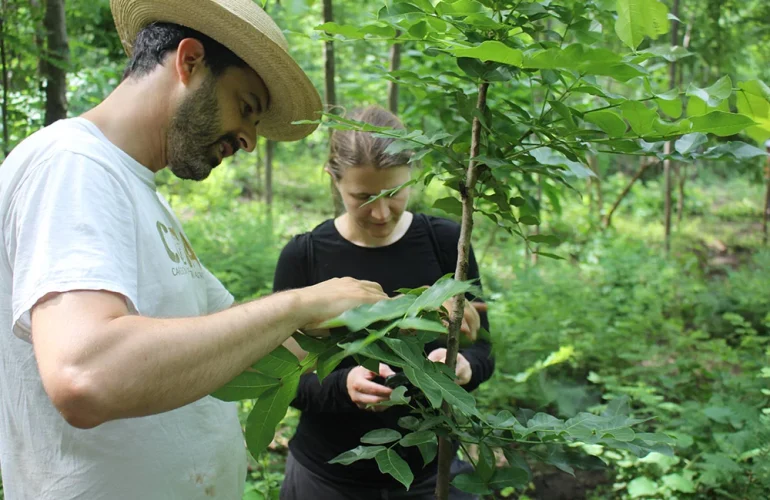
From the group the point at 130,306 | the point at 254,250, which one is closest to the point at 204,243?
the point at 254,250

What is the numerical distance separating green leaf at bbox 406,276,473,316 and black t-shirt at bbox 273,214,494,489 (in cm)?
85

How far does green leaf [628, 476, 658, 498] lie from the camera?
2.82m

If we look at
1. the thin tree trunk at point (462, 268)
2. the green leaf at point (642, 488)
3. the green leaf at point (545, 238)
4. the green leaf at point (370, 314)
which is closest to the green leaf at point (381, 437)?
the thin tree trunk at point (462, 268)

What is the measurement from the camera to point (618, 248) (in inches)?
296

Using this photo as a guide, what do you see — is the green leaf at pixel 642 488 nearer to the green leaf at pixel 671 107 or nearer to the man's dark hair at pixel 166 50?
the green leaf at pixel 671 107

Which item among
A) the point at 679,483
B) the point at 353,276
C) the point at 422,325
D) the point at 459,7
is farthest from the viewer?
the point at 679,483

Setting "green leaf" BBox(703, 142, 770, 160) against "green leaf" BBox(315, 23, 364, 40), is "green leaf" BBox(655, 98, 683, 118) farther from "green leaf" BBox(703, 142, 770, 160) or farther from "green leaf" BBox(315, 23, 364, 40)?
"green leaf" BBox(315, 23, 364, 40)

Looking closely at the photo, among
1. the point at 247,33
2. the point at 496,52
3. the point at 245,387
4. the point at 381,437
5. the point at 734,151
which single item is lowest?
the point at 381,437

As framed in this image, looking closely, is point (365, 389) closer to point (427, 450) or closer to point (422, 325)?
point (427, 450)

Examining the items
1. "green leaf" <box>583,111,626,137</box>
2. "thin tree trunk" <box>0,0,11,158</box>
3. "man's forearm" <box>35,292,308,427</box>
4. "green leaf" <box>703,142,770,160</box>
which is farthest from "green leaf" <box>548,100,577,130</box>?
"thin tree trunk" <box>0,0,11,158</box>

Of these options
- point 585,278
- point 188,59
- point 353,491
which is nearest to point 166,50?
Result: point 188,59

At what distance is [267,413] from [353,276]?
31.3 inches

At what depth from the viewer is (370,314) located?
0.87 meters

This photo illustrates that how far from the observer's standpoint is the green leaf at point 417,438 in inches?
44.3
